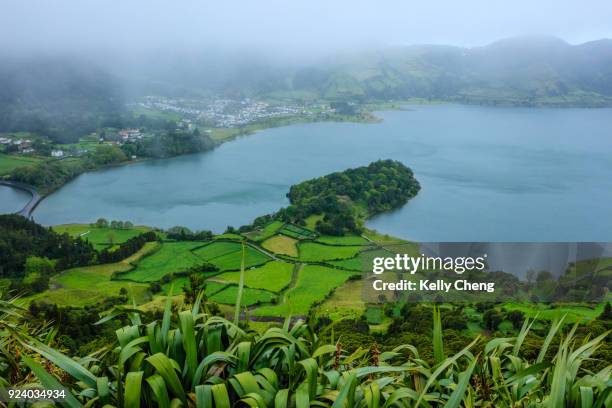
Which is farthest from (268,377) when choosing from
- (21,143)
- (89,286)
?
(21,143)

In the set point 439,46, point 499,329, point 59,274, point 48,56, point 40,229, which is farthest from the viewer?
point 439,46

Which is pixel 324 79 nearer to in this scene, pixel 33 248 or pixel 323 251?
pixel 323 251

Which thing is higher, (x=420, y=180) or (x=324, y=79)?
(x=324, y=79)

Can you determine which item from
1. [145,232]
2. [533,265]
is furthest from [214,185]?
[533,265]

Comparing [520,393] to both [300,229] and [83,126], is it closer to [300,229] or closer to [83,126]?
[300,229]

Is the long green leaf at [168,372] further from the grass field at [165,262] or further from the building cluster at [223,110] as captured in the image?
the building cluster at [223,110]

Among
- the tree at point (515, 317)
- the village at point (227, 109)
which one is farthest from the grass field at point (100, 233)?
the village at point (227, 109)
